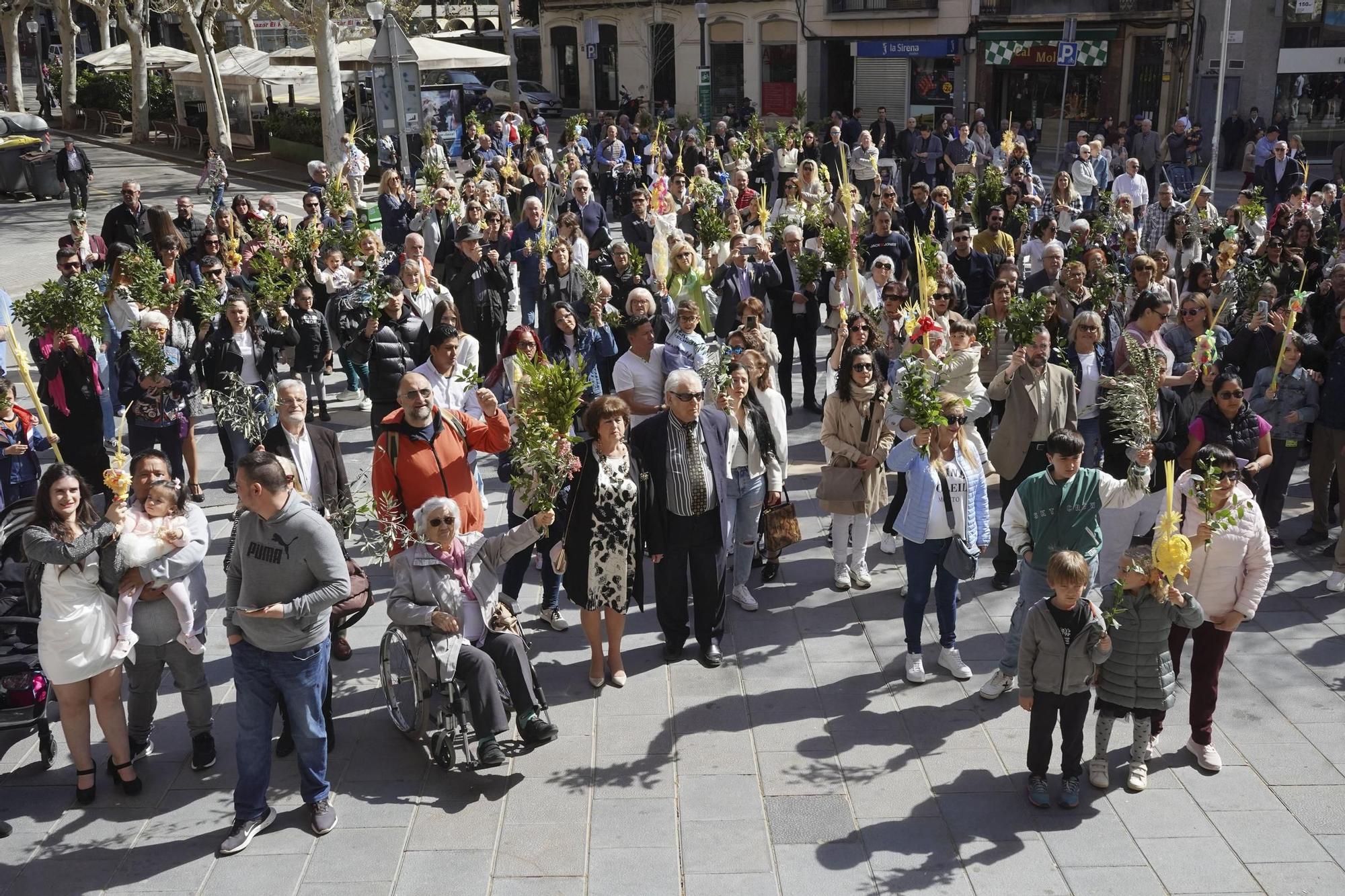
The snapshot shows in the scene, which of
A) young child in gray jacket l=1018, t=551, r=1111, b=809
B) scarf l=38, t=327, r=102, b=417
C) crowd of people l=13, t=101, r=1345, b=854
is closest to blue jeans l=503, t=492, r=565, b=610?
crowd of people l=13, t=101, r=1345, b=854

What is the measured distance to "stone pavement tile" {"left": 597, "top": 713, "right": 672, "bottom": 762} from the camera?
6324 millimetres

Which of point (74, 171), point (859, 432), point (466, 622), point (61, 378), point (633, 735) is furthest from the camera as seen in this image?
point (74, 171)

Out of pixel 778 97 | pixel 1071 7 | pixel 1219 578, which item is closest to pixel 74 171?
pixel 1219 578

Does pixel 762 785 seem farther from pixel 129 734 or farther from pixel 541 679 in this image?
pixel 129 734

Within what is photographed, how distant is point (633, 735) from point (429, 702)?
1091 mm

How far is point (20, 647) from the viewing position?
248 inches

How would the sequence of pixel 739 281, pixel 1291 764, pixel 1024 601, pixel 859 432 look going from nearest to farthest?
pixel 1291 764 < pixel 1024 601 < pixel 859 432 < pixel 739 281

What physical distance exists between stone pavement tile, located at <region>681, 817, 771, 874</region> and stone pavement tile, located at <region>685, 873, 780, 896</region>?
0.13ft

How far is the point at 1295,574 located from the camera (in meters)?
8.41

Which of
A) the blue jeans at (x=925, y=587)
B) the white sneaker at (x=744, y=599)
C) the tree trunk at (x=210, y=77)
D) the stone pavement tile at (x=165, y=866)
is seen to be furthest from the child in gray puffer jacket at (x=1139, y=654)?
the tree trunk at (x=210, y=77)

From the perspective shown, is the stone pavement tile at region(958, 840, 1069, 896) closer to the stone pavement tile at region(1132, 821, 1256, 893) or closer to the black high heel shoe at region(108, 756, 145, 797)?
the stone pavement tile at region(1132, 821, 1256, 893)

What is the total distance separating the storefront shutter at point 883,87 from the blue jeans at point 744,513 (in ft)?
108

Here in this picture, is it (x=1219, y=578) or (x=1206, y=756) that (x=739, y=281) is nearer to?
(x=1219, y=578)

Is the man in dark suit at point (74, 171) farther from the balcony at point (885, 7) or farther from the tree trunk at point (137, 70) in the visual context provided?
the balcony at point (885, 7)
